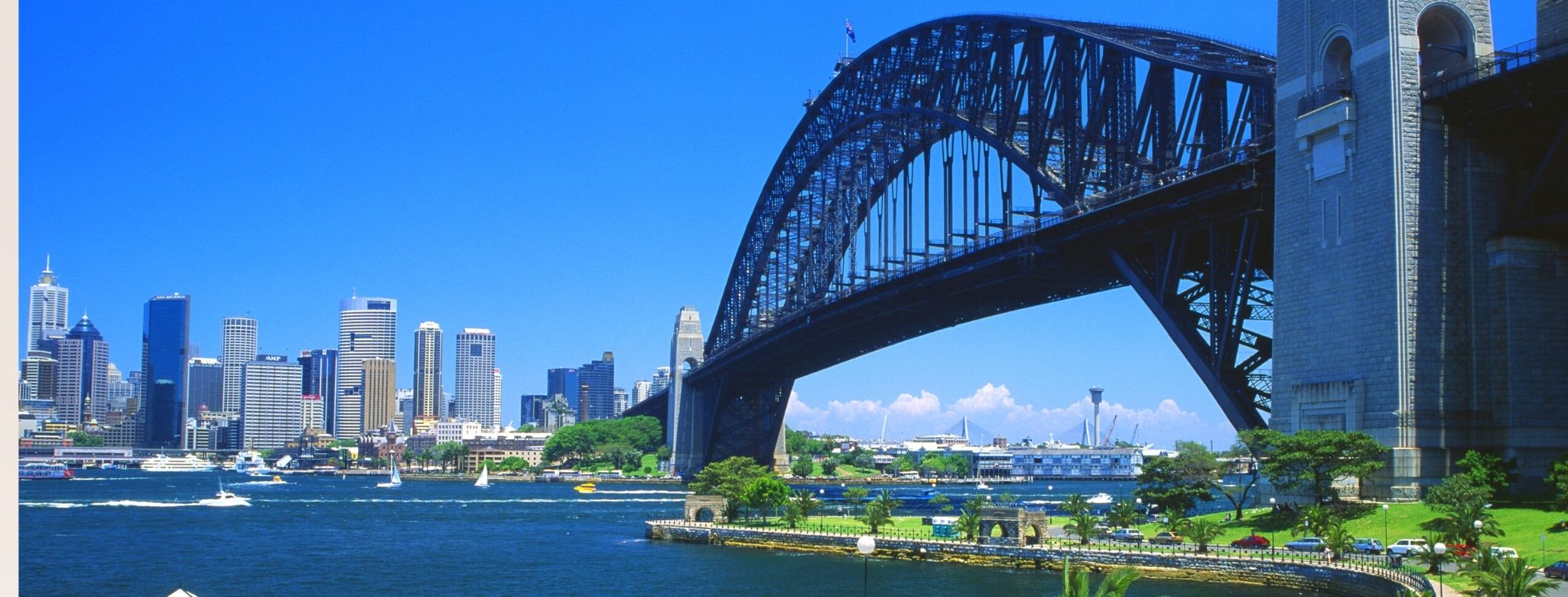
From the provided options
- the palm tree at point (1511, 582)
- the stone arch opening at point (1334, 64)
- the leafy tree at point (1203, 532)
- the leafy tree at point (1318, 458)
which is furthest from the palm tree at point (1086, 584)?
the stone arch opening at point (1334, 64)

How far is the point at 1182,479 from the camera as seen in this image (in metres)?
67.2

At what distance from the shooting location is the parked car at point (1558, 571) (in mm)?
38031

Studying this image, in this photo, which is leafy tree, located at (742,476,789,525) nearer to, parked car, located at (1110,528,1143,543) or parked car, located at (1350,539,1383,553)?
parked car, located at (1110,528,1143,543)

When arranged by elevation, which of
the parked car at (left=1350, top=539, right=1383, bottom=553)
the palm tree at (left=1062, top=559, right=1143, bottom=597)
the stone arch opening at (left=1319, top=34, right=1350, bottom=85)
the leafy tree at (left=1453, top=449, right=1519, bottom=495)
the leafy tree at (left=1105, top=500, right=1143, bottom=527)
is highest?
the stone arch opening at (left=1319, top=34, right=1350, bottom=85)

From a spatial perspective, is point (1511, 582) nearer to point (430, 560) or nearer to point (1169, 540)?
point (1169, 540)

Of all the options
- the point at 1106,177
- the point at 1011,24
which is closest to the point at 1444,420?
the point at 1106,177

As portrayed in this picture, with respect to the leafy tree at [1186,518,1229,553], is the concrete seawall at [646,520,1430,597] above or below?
below

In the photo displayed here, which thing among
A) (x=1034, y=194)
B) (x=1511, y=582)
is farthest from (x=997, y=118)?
(x=1511, y=582)

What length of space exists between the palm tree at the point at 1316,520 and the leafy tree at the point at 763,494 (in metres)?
37.6

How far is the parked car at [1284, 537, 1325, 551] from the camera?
50000mm

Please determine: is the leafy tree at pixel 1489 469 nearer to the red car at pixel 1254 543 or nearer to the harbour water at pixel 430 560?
the red car at pixel 1254 543

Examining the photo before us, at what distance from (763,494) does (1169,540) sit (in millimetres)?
30733

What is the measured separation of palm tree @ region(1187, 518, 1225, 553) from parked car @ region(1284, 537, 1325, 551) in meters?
3.86

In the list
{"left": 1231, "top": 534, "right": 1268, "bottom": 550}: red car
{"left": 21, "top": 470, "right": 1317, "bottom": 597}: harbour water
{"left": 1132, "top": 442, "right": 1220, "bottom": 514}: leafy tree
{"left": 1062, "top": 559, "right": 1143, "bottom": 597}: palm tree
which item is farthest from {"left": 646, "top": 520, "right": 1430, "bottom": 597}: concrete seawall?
{"left": 1062, "top": 559, "right": 1143, "bottom": 597}: palm tree
